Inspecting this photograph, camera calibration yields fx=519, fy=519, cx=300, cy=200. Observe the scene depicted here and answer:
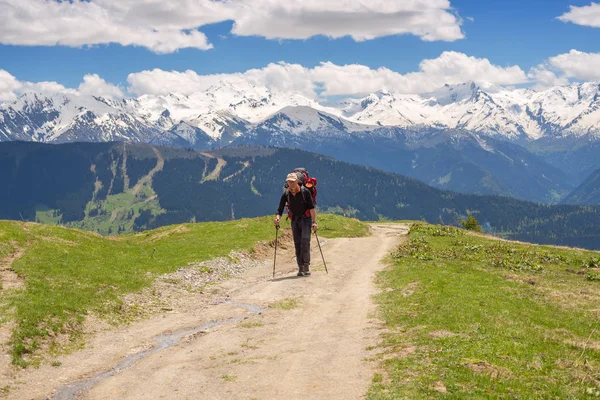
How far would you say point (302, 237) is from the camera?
29.9 m

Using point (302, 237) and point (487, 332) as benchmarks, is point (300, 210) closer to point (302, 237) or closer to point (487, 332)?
point (302, 237)

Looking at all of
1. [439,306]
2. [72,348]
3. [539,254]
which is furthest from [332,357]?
[539,254]

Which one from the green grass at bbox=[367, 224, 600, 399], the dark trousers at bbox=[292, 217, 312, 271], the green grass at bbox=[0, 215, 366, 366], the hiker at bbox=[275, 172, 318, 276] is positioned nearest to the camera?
the green grass at bbox=[367, 224, 600, 399]

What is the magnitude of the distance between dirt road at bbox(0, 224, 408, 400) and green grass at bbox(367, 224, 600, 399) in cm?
128

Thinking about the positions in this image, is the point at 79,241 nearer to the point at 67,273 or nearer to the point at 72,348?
the point at 67,273

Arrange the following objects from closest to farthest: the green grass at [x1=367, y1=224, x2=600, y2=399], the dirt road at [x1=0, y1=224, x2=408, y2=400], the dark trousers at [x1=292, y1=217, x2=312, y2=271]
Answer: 1. the green grass at [x1=367, y1=224, x2=600, y2=399]
2. the dirt road at [x1=0, y1=224, x2=408, y2=400]
3. the dark trousers at [x1=292, y1=217, x2=312, y2=271]

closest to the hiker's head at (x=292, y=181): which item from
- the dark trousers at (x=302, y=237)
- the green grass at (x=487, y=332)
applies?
the dark trousers at (x=302, y=237)

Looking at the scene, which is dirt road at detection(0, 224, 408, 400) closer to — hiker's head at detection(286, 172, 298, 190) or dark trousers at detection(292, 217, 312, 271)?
dark trousers at detection(292, 217, 312, 271)

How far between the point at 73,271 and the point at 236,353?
1385cm

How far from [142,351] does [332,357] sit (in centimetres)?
696

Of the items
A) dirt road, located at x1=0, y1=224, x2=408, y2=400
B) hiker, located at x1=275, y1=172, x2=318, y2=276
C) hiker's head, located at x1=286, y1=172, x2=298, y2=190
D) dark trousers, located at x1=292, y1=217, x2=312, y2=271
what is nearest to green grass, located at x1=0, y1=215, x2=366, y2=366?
dirt road, located at x1=0, y1=224, x2=408, y2=400

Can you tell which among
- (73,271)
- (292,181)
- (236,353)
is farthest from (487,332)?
(73,271)

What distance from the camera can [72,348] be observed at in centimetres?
1841

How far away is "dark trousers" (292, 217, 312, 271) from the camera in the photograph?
29.7m
